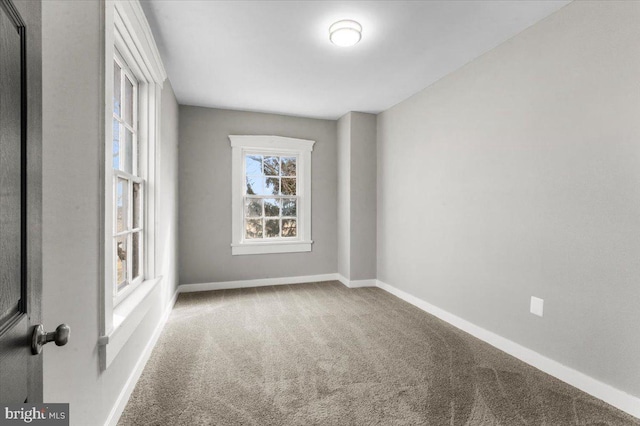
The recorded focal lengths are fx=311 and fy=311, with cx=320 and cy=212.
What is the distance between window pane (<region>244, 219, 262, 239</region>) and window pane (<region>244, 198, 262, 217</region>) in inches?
3.6

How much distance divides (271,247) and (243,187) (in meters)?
0.97

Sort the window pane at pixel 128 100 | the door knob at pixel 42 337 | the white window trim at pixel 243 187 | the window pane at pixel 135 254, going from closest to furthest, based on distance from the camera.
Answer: the door knob at pixel 42 337
the window pane at pixel 128 100
the window pane at pixel 135 254
the white window trim at pixel 243 187

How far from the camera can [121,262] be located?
2.18m

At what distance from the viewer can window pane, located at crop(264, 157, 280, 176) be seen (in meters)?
4.69

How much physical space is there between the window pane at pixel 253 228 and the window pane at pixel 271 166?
0.74 m

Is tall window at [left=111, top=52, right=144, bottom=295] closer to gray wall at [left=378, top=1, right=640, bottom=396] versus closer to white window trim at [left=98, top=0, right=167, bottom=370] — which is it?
white window trim at [left=98, top=0, right=167, bottom=370]

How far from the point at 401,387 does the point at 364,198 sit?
2.87 metres

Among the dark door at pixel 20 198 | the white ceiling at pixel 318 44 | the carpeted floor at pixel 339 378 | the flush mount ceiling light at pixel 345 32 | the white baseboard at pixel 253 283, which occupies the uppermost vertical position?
the white ceiling at pixel 318 44

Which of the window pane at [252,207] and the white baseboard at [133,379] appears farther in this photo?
the window pane at [252,207]

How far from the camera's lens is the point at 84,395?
1.32 m

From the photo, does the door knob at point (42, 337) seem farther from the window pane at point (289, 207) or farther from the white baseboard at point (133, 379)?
the window pane at point (289, 207)

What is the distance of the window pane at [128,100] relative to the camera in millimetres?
2270

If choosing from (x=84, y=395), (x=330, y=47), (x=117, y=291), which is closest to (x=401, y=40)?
(x=330, y=47)

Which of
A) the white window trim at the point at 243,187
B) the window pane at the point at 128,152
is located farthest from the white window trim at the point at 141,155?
the white window trim at the point at 243,187
